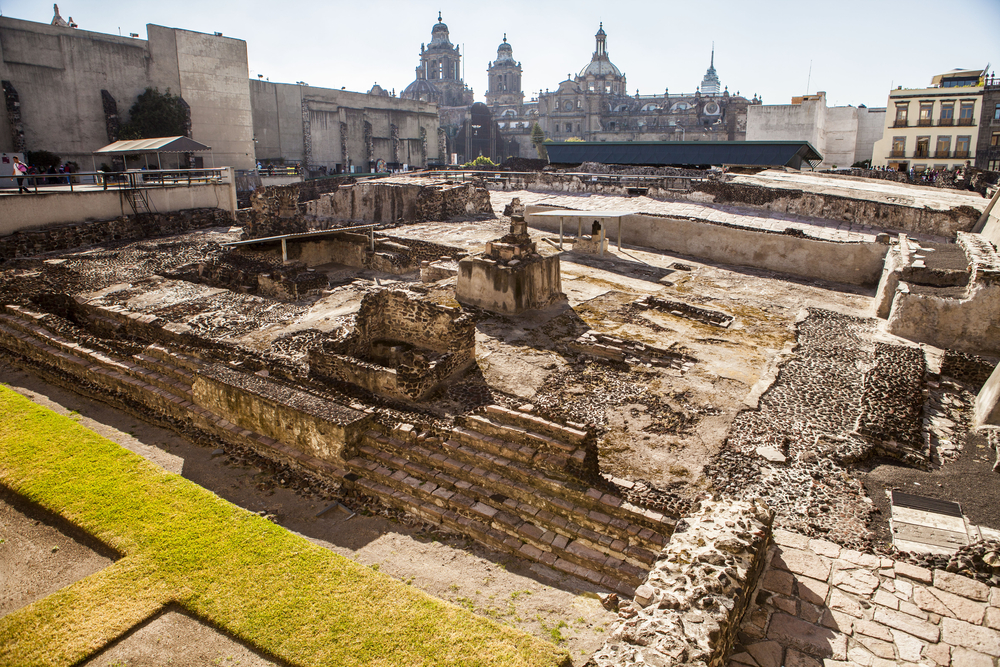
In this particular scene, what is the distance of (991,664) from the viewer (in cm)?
416

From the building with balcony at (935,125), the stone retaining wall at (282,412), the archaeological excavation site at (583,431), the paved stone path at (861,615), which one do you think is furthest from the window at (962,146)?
the stone retaining wall at (282,412)

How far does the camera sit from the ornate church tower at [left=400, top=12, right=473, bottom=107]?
91062 millimetres

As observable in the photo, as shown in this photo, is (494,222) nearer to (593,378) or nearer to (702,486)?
(593,378)

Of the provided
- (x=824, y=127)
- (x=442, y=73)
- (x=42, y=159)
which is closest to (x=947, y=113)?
(x=824, y=127)

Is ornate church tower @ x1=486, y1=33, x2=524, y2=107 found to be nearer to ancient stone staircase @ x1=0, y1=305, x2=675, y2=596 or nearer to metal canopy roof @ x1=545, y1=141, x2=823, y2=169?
metal canopy roof @ x1=545, y1=141, x2=823, y2=169

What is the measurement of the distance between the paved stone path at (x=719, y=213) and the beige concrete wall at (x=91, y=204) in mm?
11338

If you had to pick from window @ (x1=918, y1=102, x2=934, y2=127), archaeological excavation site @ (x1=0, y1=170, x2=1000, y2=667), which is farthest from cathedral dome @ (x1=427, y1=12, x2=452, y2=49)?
archaeological excavation site @ (x1=0, y1=170, x2=1000, y2=667)

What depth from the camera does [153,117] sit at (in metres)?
30.7

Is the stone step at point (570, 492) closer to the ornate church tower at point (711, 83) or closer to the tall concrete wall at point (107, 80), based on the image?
the tall concrete wall at point (107, 80)

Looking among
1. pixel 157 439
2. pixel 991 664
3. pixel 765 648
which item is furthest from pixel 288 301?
pixel 991 664

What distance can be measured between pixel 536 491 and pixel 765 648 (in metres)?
2.68

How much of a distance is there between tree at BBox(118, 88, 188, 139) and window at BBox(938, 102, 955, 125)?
41327mm

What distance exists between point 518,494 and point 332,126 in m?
41.7

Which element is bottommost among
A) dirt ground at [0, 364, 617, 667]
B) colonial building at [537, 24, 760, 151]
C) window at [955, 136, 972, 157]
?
dirt ground at [0, 364, 617, 667]
